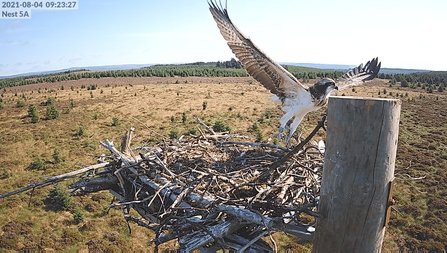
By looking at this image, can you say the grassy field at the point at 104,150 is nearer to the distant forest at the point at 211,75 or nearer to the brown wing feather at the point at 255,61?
the brown wing feather at the point at 255,61

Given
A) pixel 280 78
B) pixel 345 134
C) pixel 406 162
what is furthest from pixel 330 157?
pixel 406 162

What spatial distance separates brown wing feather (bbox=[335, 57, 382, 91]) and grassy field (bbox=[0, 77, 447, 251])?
1.63 metres

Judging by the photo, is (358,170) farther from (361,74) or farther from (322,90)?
(361,74)

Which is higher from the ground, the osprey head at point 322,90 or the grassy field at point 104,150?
the osprey head at point 322,90

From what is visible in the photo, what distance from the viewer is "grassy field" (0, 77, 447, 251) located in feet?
30.7

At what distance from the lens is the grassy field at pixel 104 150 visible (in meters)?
9.37

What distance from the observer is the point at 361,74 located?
648 cm

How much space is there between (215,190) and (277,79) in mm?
2335

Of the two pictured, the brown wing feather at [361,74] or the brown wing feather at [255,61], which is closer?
the brown wing feather at [255,61]

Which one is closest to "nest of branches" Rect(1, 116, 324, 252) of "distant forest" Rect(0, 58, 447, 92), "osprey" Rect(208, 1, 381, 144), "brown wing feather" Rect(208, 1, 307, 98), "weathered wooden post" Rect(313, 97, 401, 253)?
"weathered wooden post" Rect(313, 97, 401, 253)

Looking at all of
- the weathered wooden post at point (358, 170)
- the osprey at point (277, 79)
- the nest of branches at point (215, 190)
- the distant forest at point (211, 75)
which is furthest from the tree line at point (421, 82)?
the weathered wooden post at point (358, 170)

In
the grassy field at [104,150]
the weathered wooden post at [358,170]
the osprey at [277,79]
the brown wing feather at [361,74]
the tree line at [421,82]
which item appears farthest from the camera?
the tree line at [421,82]

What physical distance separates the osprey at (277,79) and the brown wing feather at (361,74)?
1.24 ft

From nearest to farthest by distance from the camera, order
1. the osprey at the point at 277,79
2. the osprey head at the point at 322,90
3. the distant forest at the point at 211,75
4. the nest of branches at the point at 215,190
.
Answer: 1. the nest of branches at the point at 215,190
2. the osprey head at the point at 322,90
3. the osprey at the point at 277,79
4. the distant forest at the point at 211,75
